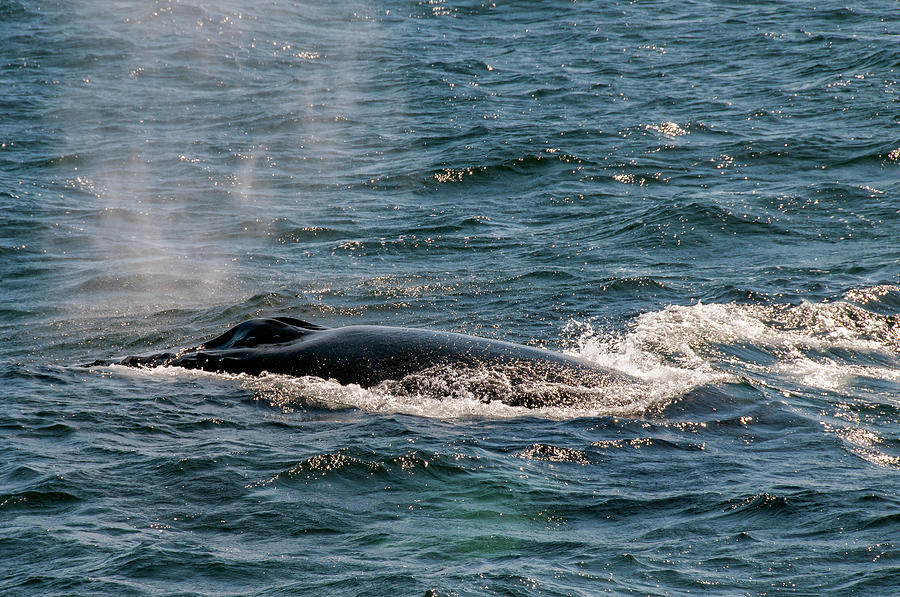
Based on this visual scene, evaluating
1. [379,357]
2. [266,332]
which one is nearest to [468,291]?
[266,332]

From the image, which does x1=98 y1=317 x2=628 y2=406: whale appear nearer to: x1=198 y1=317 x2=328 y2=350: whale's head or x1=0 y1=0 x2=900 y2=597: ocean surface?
x1=198 y1=317 x2=328 y2=350: whale's head

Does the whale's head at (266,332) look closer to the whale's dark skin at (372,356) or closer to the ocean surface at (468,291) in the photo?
the whale's dark skin at (372,356)

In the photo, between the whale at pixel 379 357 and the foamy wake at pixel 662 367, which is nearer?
the foamy wake at pixel 662 367

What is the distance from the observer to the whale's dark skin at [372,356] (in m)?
9.71

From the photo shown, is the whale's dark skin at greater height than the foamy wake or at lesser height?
greater

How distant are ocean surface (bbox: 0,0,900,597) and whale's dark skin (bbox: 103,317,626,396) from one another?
20cm

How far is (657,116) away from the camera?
906 inches

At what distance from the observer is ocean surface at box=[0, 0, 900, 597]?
7.00 m

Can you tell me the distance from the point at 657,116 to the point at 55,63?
684 inches

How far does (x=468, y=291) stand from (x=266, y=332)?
4391mm

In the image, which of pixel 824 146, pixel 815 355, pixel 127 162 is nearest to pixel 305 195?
pixel 127 162

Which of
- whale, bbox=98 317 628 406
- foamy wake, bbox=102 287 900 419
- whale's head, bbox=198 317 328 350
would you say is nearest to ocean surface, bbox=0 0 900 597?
foamy wake, bbox=102 287 900 419

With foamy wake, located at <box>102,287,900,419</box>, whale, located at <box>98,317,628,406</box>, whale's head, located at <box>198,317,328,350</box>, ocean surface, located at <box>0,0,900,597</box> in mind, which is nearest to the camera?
ocean surface, located at <box>0,0,900,597</box>

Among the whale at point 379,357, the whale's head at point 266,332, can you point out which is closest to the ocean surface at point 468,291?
the whale at point 379,357
